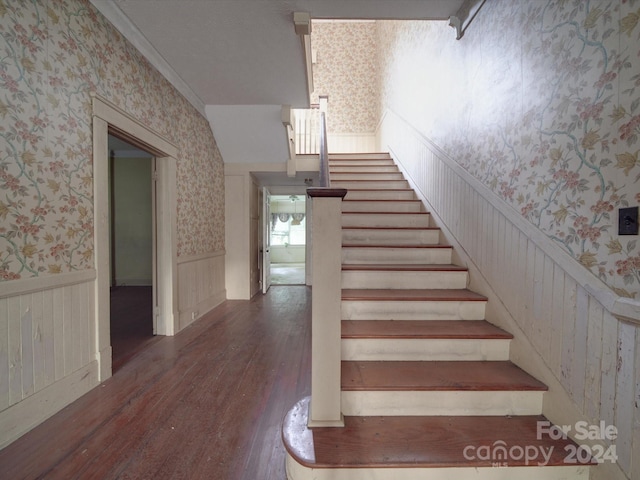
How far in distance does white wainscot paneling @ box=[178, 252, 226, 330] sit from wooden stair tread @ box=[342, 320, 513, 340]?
6.87 ft

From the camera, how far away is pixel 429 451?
4.10ft

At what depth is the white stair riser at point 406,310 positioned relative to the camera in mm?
2016

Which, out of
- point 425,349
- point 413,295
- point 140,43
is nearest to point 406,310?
point 413,295

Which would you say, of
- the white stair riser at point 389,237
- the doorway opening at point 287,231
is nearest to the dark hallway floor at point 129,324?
the white stair riser at point 389,237

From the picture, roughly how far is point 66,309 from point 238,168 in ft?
10.6

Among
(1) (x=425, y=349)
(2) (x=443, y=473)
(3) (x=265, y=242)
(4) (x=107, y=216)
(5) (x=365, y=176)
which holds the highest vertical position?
(5) (x=365, y=176)

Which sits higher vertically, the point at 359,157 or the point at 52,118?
the point at 359,157

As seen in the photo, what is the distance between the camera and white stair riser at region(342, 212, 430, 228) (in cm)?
308

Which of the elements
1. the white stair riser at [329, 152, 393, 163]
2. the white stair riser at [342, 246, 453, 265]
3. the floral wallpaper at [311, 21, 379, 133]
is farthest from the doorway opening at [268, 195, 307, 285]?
the white stair riser at [342, 246, 453, 265]

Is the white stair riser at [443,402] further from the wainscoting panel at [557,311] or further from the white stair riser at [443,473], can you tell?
the white stair riser at [443,473]

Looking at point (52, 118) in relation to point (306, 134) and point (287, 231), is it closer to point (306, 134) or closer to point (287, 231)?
point (306, 134)

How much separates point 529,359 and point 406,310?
720 mm

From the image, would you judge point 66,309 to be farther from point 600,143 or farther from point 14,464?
point 600,143

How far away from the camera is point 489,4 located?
1.96 meters
